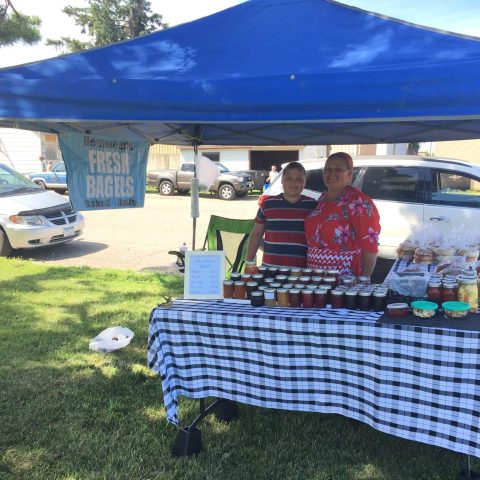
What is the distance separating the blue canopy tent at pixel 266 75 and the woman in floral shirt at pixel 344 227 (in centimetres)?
78

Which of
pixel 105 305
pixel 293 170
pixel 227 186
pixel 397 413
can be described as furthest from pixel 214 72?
pixel 227 186

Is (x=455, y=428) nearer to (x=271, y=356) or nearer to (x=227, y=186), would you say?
(x=271, y=356)

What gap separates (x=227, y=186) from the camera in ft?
65.1

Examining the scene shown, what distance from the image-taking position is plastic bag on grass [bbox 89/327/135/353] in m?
4.34

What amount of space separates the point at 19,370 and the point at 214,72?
9.60 ft

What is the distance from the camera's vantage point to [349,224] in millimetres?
3230

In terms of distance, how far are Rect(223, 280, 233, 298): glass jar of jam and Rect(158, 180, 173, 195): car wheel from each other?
1905 centimetres

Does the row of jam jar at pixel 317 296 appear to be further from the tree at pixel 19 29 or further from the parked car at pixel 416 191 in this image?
the tree at pixel 19 29

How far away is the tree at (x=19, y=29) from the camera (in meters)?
7.85

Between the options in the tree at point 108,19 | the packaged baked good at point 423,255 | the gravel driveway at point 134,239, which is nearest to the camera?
the packaged baked good at point 423,255

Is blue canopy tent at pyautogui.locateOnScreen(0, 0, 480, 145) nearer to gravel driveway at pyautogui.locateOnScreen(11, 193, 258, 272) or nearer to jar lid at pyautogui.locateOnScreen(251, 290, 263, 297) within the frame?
jar lid at pyautogui.locateOnScreen(251, 290, 263, 297)

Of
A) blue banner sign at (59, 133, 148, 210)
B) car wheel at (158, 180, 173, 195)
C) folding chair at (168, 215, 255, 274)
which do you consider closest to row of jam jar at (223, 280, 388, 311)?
blue banner sign at (59, 133, 148, 210)

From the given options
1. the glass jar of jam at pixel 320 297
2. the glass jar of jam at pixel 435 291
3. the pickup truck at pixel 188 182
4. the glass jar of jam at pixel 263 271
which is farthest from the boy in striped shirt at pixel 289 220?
the pickup truck at pixel 188 182

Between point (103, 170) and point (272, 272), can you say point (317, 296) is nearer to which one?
point (272, 272)
